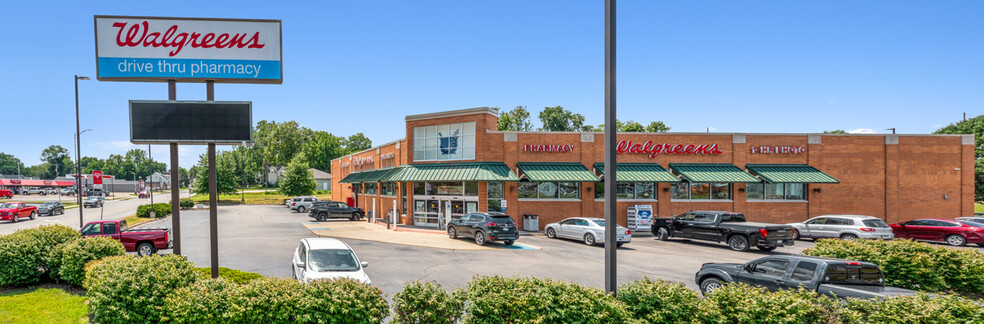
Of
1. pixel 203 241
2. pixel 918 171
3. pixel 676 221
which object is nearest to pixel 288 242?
pixel 203 241

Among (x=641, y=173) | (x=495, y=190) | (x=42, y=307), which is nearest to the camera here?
(x=42, y=307)

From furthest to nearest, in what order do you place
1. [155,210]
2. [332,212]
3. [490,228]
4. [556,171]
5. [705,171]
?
[155,210]
[332,212]
[705,171]
[556,171]
[490,228]

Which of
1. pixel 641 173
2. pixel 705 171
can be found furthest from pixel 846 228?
pixel 641 173

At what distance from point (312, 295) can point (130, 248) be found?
51.0 feet

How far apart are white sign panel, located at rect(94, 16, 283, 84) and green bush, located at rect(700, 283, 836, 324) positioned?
34.0ft

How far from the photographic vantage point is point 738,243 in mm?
19812

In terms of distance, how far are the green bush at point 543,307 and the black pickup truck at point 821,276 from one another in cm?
317

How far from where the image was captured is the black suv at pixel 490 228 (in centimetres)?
2042

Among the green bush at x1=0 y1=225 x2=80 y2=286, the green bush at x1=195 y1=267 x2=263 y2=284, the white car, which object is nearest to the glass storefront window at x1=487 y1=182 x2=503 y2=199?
the white car

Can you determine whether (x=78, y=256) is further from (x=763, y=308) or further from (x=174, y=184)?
(x=763, y=308)

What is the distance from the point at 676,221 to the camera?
22469 millimetres

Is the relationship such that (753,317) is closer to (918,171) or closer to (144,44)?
(144,44)

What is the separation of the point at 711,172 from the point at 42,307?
2888cm

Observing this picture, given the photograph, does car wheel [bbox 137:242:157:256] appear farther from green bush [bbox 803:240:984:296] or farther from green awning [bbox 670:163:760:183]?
green awning [bbox 670:163:760:183]
